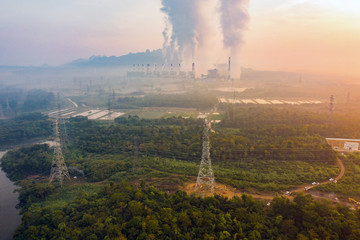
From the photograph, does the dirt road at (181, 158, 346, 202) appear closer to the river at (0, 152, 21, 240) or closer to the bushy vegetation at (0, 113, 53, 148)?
the river at (0, 152, 21, 240)

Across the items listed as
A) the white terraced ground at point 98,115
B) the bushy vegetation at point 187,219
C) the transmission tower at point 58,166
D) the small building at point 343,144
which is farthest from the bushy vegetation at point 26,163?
the small building at point 343,144

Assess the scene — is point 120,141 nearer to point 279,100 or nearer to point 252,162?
point 252,162

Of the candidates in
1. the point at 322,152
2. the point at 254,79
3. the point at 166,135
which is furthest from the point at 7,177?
the point at 254,79

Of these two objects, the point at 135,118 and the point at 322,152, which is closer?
the point at 322,152

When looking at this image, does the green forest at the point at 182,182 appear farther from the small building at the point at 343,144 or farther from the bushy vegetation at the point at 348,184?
the small building at the point at 343,144

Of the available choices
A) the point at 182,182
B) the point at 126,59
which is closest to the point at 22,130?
the point at 182,182

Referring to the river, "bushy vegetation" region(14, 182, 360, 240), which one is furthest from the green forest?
the river
